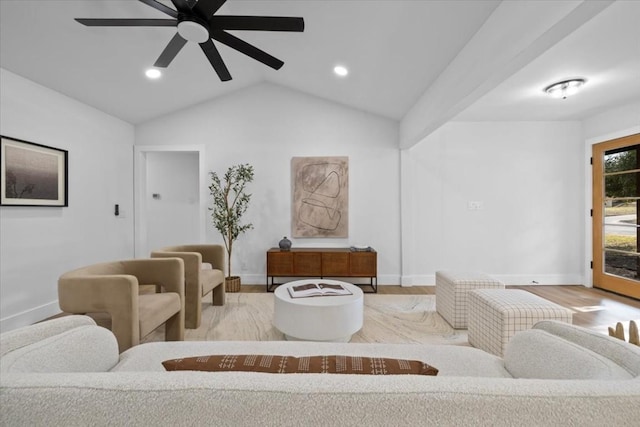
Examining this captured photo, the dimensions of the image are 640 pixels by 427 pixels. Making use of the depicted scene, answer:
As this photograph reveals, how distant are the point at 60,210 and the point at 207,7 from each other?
2.90m

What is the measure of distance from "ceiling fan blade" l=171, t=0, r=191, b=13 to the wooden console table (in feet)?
9.38

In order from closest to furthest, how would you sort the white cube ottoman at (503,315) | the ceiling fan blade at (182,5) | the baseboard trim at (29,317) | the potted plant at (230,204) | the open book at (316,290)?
the ceiling fan blade at (182,5), the white cube ottoman at (503,315), the open book at (316,290), the baseboard trim at (29,317), the potted plant at (230,204)

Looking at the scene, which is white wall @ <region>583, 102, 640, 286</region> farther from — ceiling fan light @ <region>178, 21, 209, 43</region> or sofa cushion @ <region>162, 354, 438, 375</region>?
ceiling fan light @ <region>178, 21, 209, 43</region>

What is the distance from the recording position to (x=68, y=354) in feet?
2.96

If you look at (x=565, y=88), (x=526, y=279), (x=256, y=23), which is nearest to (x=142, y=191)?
(x=256, y=23)

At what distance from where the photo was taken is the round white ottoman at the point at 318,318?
2203 millimetres

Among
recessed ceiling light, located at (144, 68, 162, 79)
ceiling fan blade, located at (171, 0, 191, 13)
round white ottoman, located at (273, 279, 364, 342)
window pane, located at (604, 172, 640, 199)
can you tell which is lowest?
round white ottoman, located at (273, 279, 364, 342)

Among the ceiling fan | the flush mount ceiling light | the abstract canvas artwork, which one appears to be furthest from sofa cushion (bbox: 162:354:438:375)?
the flush mount ceiling light

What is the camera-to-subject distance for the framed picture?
2710mm

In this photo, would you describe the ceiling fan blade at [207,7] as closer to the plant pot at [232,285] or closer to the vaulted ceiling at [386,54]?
the vaulted ceiling at [386,54]

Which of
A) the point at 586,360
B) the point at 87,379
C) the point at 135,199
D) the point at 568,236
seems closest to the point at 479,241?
the point at 568,236

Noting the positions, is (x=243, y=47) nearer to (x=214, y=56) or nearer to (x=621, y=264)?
(x=214, y=56)

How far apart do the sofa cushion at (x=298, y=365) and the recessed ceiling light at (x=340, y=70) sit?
3.29m

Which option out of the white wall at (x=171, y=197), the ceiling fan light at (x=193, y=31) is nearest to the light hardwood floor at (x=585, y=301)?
the white wall at (x=171, y=197)
